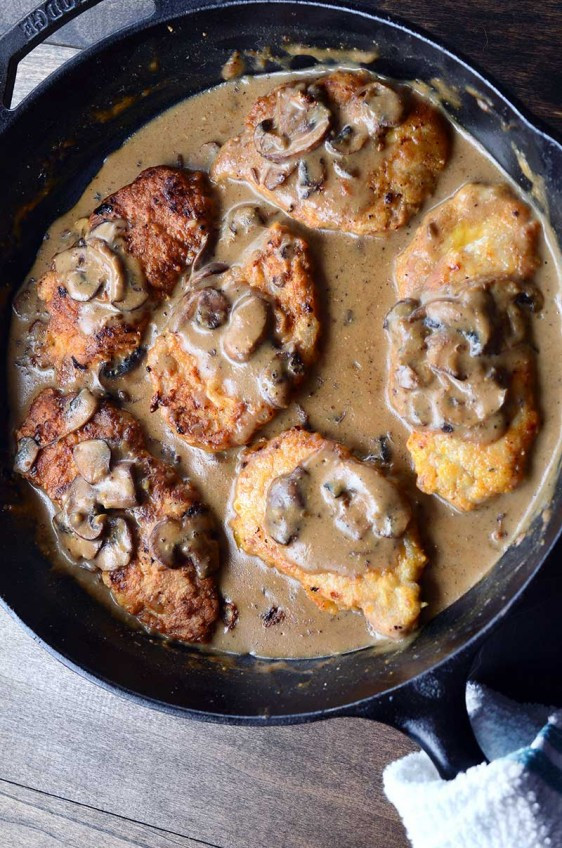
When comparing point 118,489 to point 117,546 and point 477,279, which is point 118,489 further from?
point 477,279

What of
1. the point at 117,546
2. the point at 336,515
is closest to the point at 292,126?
the point at 336,515

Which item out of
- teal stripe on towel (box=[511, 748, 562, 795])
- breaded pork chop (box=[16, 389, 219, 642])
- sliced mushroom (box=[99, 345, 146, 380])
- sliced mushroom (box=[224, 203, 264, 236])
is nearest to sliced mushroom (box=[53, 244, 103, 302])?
sliced mushroom (box=[99, 345, 146, 380])

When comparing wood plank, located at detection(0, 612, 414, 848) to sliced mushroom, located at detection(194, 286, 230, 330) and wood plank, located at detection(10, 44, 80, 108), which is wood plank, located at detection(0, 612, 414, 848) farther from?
wood plank, located at detection(10, 44, 80, 108)

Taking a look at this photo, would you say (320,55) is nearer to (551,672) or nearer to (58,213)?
(58,213)

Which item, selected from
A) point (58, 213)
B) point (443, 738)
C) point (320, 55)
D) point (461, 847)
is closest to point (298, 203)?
point (320, 55)

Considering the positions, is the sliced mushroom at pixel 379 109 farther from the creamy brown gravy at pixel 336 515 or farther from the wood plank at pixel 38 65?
the wood plank at pixel 38 65
